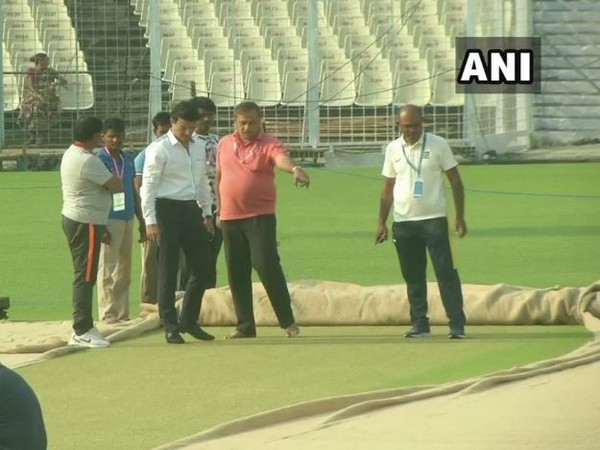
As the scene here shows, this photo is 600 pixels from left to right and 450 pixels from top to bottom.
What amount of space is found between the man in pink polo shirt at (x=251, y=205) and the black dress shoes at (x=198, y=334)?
0.37m

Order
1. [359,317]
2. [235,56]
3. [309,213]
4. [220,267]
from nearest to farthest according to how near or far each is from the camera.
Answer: [359,317], [220,267], [309,213], [235,56]

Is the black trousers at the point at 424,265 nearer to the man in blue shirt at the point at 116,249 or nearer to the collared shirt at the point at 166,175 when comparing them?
the collared shirt at the point at 166,175

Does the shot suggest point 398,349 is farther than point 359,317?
No

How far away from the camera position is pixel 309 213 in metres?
22.2

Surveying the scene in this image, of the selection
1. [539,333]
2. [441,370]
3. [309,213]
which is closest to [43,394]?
[441,370]

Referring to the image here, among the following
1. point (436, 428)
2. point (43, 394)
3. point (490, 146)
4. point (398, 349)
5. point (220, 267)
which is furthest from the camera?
point (490, 146)

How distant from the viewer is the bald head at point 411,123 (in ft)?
40.8

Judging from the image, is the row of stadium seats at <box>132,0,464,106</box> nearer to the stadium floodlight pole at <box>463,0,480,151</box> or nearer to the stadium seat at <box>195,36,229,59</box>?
the stadium seat at <box>195,36,229,59</box>

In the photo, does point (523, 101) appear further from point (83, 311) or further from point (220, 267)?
point (83, 311)

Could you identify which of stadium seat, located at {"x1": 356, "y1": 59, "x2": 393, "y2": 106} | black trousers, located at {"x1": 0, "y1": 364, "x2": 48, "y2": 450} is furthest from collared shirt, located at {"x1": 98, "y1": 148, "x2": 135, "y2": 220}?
stadium seat, located at {"x1": 356, "y1": 59, "x2": 393, "y2": 106}

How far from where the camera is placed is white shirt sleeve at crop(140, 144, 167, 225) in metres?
12.5

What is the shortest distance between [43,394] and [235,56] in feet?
73.5

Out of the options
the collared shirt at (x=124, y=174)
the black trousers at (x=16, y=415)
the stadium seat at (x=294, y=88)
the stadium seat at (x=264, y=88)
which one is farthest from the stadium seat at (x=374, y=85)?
the black trousers at (x=16, y=415)

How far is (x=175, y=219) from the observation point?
12.5 meters
